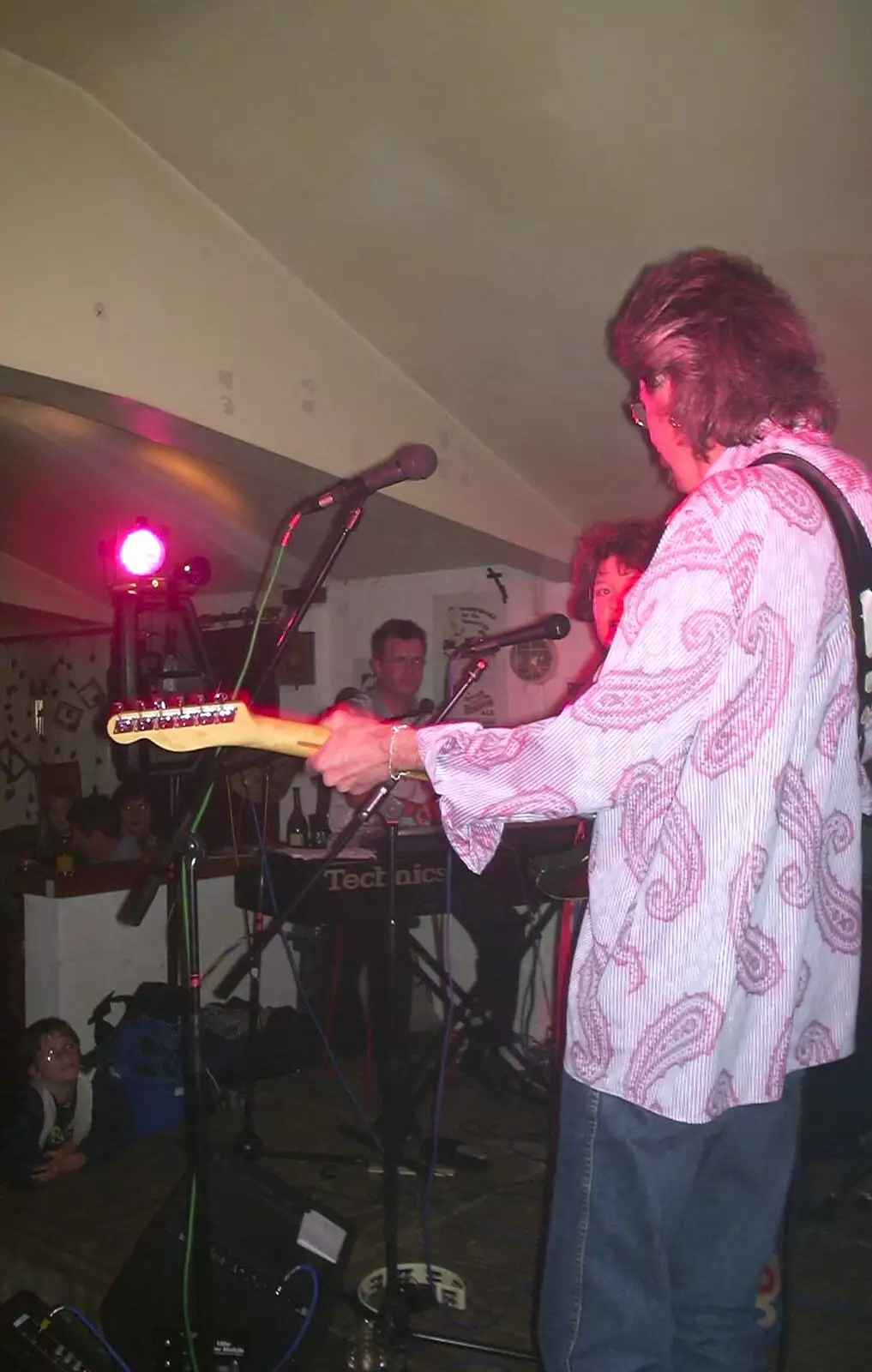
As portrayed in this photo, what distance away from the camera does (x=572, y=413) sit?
2824mm

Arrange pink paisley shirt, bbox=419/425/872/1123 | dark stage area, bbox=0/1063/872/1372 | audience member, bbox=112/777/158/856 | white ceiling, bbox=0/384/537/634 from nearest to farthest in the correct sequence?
pink paisley shirt, bbox=419/425/872/1123, dark stage area, bbox=0/1063/872/1372, white ceiling, bbox=0/384/537/634, audience member, bbox=112/777/158/856

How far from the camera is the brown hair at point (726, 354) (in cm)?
109

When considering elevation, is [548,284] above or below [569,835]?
above

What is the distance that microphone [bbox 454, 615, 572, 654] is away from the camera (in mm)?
1914

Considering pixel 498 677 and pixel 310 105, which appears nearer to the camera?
pixel 310 105

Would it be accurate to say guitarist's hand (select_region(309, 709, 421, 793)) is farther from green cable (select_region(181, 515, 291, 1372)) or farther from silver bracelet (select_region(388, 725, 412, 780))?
green cable (select_region(181, 515, 291, 1372))

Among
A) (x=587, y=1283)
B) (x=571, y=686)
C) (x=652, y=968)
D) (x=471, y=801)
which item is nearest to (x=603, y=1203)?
(x=587, y=1283)

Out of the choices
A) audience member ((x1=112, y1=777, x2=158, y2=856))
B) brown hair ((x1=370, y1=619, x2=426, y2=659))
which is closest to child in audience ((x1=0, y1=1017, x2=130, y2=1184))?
audience member ((x1=112, y1=777, x2=158, y2=856))

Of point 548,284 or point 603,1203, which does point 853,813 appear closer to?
point 603,1203

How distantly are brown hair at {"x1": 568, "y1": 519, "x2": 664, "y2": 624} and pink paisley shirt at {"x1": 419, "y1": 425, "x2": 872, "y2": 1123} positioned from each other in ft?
4.56

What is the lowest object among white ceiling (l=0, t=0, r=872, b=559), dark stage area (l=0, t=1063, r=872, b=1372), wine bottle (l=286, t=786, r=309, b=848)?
dark stage area (l=0, t=1063, r=872, b=1372)

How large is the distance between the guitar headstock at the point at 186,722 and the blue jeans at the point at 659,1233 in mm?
558

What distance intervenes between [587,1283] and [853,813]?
21.5 inches

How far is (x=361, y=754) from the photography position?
1122 millimetres
